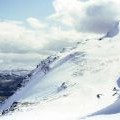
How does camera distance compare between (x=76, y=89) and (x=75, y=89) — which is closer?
(x=76, y=89)

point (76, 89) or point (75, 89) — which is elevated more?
point (75, 89)

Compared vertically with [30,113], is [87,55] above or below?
above

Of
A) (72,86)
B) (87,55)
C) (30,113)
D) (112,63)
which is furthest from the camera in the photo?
(87,55)

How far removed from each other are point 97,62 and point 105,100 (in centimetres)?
6041

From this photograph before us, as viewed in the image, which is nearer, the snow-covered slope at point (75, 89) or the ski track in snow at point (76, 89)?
the ski track in snow at point (76, 89)

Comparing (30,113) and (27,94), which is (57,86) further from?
(30,113)

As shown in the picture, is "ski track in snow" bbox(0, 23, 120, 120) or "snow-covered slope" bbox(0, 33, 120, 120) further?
"snow-covered slope" bbox(0, 33, 120, 120)

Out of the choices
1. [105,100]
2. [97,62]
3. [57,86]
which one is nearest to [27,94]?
[57,86]

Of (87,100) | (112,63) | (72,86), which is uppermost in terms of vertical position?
(112,63)

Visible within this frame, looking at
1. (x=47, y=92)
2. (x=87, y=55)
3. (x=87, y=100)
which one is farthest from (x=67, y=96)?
(x=87, y=55)

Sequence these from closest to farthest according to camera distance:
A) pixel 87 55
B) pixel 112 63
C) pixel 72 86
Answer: pixel 72 86
pixel 112 63
pixel 87 55

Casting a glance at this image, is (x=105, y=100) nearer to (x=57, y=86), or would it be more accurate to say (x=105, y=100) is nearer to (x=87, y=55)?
(x=57, y=86)

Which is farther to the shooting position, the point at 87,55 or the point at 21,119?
the point at 87,55

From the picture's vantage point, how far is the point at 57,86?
166500mm
